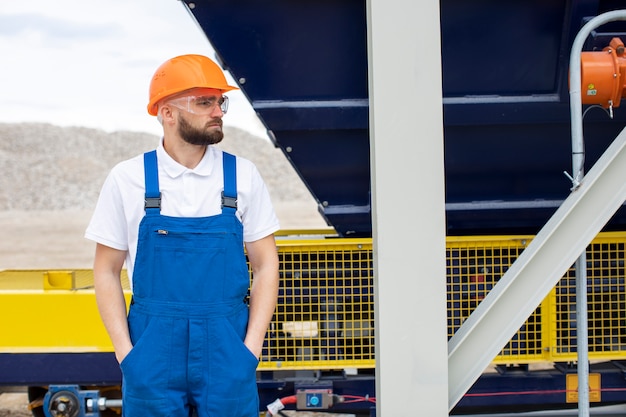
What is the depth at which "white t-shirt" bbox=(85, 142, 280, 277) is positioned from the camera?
2416 mm

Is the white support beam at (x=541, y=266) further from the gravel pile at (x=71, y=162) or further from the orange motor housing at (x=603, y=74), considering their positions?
the gravel pile at (x=71, y=162)

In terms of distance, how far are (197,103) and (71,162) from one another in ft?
121

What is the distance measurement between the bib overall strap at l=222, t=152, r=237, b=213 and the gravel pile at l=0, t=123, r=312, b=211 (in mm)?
28411

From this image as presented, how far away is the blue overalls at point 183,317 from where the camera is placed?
236 cm

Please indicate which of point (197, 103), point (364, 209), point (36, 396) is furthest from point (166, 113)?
point (36, 396)

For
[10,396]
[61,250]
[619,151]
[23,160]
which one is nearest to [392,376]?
[619,151]

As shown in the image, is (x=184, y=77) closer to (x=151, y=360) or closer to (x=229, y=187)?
(x=229, y=187)

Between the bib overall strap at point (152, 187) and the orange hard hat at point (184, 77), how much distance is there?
24 centimetres

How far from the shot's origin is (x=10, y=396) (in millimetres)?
5906

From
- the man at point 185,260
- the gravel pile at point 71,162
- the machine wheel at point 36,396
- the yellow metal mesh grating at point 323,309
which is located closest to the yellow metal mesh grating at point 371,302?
the yellow metal mesh grating at point 323,309

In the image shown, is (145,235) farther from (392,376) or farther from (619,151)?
(619,151)

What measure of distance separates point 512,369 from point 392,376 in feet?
5.13

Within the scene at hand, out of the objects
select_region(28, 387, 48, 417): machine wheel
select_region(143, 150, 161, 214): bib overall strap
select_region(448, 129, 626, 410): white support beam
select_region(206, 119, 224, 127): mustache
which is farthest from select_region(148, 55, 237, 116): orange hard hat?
select_region(28, 387, 48, 417): machine wheel

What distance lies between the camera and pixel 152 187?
2398mm
